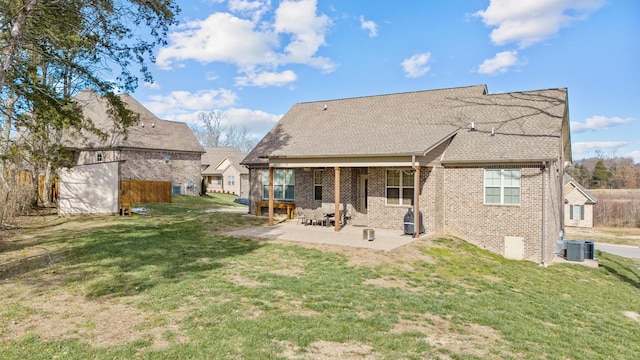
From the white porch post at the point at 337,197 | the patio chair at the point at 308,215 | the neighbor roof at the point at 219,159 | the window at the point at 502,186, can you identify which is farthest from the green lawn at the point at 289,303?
the neighbor roof at the point at 219,159

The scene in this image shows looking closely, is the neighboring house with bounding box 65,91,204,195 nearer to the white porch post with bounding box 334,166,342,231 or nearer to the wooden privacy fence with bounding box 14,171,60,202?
the wooden privacy fence with bounding box 14,171,60,202

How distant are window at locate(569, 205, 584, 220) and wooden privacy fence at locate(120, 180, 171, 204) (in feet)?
109

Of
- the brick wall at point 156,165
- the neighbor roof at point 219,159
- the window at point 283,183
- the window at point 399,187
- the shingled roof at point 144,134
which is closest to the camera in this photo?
the window at point 399,187

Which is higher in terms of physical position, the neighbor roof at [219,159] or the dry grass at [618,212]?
the neighbor roof at [219,159]

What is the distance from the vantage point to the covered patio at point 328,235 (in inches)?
484

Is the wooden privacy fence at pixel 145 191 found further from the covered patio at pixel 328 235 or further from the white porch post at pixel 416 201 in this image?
the white porch post at pixel 416 201

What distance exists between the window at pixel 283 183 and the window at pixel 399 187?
4.99 meters

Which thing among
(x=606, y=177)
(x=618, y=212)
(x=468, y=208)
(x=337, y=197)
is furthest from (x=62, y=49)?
(x=606, y=177)

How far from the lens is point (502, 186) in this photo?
555 inches

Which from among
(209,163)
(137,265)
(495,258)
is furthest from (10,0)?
(209,163)

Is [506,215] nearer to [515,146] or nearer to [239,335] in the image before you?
Result: [515,146]

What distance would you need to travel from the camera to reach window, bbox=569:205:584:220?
33.1 meters

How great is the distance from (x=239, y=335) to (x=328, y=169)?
479 inches

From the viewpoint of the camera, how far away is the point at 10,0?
9.12 m
